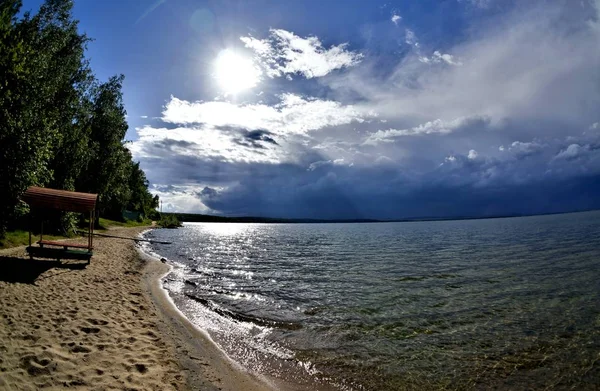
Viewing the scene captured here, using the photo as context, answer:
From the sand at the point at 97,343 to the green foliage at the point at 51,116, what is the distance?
9.44 m

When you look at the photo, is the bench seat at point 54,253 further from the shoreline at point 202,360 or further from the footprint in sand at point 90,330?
the footprint in sand at point 90,330

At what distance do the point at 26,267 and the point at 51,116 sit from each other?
2021cm

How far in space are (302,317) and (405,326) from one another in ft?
16.8

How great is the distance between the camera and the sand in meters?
8.17

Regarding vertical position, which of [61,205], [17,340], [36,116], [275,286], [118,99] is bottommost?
[275,286]

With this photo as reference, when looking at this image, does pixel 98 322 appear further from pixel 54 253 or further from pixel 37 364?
pixel 54 253

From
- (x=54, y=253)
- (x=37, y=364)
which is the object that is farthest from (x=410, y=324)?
(x=54, y=253)

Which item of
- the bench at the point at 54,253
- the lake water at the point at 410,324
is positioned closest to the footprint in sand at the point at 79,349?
the lake water at the point at 410,324

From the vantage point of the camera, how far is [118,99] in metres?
55.9

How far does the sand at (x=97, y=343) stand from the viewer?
322 inches

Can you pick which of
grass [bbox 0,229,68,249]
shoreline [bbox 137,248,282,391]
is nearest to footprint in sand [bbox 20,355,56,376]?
shoreline [bbox 137,248,282,391]

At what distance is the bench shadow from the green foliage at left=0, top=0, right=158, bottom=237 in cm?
543

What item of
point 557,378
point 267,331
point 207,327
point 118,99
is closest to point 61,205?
point 207,327

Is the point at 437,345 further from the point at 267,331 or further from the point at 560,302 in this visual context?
the point at 560,302
